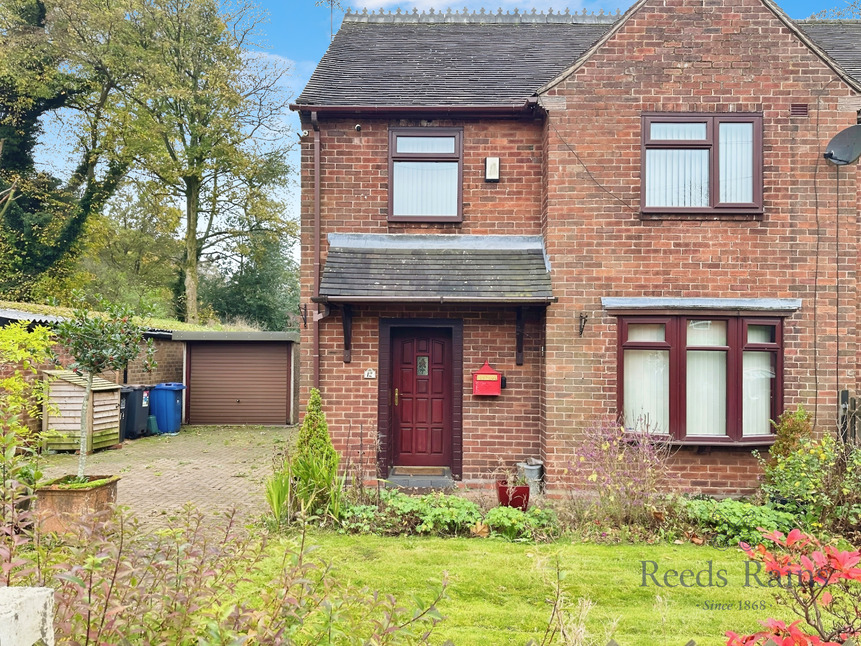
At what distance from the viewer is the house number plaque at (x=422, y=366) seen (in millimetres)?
8898

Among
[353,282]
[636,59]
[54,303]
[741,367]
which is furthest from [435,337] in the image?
[54,303]

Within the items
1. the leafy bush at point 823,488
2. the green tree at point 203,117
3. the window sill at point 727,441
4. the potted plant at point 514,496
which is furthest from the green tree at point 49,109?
the leafy bush at point 823,488

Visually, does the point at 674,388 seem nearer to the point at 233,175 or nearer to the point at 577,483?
the point at 577,483

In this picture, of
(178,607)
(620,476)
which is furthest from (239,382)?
(178,607)

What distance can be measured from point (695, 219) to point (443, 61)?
5.34 m

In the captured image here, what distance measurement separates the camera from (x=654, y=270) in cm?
799

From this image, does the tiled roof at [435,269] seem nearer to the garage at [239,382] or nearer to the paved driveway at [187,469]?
the paved driveway at [187,469]

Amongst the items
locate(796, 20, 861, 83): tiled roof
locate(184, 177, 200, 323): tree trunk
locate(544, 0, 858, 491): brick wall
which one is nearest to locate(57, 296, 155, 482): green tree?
locate(544, 0, 858, 491): brick wall

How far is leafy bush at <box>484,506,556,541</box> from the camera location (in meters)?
5.86

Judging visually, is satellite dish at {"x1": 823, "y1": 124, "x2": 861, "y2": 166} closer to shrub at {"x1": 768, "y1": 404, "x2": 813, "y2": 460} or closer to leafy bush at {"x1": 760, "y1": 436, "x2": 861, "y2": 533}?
shrub at {"x1": 768, "y1": 404, "x2": 813, "y2": 460}

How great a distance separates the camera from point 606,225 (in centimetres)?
802

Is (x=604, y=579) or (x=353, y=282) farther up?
(x=353, y=282)

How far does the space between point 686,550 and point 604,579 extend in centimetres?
127

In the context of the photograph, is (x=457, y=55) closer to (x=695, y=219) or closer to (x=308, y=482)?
(x=695, y=219)
